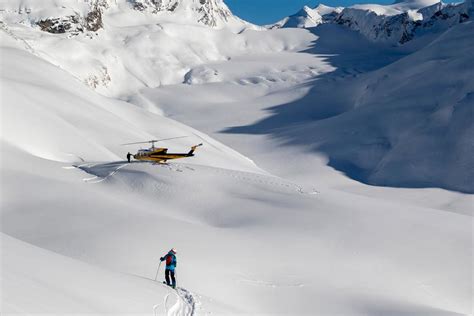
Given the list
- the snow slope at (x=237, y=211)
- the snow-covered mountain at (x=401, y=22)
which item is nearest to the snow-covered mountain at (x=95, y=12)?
the snow-covered mountain at (x=401, y=22)

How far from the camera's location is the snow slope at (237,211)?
15.3m

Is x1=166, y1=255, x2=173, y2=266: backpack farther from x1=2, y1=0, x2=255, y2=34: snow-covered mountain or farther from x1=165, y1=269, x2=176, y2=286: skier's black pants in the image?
x1=2, y1=0, x2=255, y2=34: snow-covered mountain

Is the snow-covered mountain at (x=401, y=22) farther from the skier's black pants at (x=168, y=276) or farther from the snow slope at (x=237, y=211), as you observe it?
the skier's black pants at (x=168, y=276)

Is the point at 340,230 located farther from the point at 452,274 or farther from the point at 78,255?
the point at 78,255

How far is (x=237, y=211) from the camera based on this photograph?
2662 centimetres

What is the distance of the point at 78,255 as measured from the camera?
1898 centimetres

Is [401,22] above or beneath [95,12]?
above

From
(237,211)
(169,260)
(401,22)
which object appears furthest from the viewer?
(401,22)

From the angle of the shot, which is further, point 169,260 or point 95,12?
point 95,12

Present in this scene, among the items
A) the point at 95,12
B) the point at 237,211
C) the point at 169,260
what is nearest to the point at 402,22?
the point at 95,12

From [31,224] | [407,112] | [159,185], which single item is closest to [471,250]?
[159,185]

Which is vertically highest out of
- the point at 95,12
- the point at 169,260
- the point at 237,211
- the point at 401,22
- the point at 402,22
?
the point at 401,22

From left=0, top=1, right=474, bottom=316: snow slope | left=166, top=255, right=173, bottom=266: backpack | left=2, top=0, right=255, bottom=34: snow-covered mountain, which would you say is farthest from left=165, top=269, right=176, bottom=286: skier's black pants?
left=2, top=0, right=255, bottom=34: snow-covered mountain

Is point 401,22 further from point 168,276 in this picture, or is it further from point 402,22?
point 168,276
